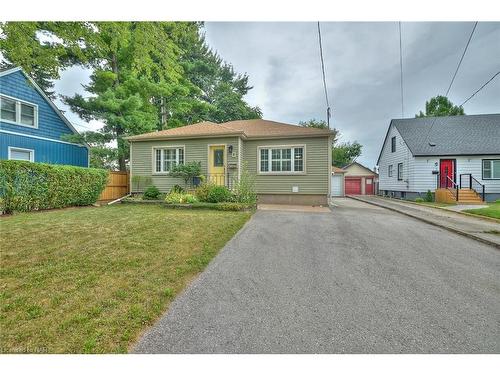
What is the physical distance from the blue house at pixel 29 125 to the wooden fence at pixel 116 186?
471 centimetres

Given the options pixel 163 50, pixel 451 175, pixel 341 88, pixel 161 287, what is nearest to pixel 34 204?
pixel 163 50

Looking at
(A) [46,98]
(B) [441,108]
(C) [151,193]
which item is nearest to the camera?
(C) [151,193]

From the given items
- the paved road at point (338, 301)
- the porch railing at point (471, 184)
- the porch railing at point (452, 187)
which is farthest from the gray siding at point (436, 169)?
the paved road at point (338, 301)

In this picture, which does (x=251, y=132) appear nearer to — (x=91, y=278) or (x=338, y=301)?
(x=91, y=278)

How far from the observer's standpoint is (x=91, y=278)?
2785 millimetres

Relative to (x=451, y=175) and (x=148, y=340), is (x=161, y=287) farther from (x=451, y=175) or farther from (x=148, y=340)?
(x=451, y=175)

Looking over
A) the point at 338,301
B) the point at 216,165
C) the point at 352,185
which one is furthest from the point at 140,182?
the point at 352,185

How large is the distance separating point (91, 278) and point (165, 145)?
954 cm

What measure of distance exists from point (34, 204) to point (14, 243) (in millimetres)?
4358

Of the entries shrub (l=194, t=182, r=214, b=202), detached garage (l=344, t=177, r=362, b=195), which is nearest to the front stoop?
detached garage (l=344, t=177, r=362, b=195)

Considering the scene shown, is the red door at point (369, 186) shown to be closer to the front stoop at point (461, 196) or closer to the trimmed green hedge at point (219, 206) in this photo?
the front stoop at point (461, 196)

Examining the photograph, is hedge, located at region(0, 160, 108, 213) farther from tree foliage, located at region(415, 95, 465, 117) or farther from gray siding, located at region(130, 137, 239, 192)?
tree foliage, located at region(415, 95, 465, 117)

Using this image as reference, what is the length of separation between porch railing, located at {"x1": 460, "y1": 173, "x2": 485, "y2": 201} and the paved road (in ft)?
43.8

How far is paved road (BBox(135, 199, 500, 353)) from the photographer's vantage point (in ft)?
6.04
